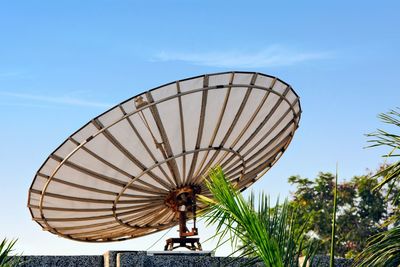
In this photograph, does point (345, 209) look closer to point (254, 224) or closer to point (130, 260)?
point (130, 260)

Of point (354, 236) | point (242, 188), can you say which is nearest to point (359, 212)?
point (354, 236)

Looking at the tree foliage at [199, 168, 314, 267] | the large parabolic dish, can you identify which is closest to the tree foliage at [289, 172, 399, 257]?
the large parabolic dish

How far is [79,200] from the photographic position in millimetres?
28688

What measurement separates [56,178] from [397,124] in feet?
53.2

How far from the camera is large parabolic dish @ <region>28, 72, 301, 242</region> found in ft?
80.5

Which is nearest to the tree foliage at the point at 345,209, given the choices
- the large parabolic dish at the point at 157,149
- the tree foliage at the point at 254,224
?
the large parabolic dish at the point at 157,149

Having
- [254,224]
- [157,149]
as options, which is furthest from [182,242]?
[254,224]

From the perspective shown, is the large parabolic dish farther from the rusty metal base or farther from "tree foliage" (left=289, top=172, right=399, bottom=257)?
"tree foliage" (left=289, top=172, right=399, bottom=257)

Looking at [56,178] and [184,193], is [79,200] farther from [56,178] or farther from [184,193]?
[184,193]

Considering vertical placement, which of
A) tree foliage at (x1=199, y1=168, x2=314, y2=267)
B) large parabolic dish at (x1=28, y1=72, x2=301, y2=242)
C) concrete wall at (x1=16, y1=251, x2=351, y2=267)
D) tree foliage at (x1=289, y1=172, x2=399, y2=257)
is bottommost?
tree foliage at (x1=199, y1=168, x2=314, y2=267)

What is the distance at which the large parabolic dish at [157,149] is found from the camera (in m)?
24.5

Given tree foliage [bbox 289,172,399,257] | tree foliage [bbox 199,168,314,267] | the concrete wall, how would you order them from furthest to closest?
tree foliage [bbox 289,172,399,257]
the concrete wall
tree foliage [bbox 199,168,314,267]

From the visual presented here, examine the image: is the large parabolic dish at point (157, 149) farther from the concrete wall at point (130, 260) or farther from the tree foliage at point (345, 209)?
the tree foliage at point (345, 209)

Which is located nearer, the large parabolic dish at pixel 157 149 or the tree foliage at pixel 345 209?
the large parabolic dish at pixel 157 149
